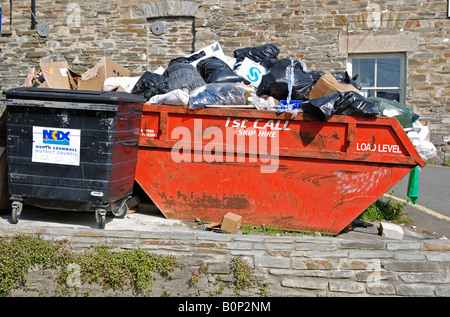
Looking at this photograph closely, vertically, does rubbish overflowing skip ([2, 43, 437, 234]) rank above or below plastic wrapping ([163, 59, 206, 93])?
below

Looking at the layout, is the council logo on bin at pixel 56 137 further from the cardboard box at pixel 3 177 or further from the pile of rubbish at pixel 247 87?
the pile of rubbish at pixel 247 87

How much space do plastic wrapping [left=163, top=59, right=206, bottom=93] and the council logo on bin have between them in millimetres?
1320

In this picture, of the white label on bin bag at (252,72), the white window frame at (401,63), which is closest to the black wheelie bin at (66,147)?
the white label on bin bag at (252,72)

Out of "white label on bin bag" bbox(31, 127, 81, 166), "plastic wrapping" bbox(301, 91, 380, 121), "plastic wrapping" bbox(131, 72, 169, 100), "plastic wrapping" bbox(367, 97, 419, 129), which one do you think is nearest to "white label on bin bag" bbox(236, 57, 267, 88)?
"plastic wrapping" bbox(131, 72, 169, 100)

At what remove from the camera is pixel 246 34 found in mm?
9328

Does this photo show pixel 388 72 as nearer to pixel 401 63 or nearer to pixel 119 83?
pixel 401 63

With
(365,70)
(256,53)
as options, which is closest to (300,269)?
(256,53)

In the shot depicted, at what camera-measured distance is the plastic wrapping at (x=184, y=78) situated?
5.12 m

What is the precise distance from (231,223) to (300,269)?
95cm

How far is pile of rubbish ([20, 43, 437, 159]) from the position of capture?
454cm

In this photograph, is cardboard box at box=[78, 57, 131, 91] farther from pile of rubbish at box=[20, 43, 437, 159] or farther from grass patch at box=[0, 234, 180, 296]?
grass patch at box=[0, 234, 180, 296]

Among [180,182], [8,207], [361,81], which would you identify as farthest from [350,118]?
[361,81]

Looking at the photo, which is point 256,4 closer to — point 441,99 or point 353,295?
point 441,99

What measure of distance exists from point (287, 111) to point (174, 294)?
2.04m
